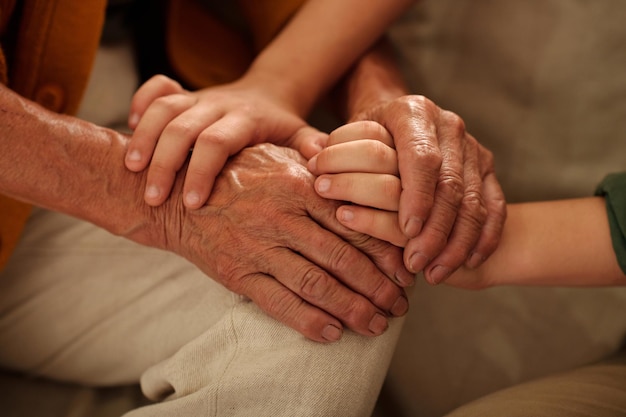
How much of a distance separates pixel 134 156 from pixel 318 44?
1.34 feet

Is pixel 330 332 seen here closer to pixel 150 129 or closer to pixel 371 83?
pixel 150 129

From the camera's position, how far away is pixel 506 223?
0.82 meters

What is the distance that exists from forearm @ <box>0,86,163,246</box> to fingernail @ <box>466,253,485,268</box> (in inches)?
17.5

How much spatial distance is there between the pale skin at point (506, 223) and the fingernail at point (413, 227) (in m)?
0.03

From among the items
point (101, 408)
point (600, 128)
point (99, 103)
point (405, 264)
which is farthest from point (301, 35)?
point (101, 408)

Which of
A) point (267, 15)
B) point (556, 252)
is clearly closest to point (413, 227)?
point (556, 252)

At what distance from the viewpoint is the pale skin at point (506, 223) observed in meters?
0.70

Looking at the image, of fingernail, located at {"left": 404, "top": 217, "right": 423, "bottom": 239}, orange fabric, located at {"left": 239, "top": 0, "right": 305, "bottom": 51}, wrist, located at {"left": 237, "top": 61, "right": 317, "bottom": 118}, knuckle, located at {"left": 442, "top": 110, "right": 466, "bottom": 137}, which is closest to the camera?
fingernail, located at {"left": 404, "top": 217, "right": 423, "bottom": 239}

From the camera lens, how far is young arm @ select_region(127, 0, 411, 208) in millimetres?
743

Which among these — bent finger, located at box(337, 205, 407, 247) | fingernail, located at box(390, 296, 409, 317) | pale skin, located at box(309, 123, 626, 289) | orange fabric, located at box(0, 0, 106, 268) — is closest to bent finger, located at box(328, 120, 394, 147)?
pale skin, located at box(309, 123, 626, 289)

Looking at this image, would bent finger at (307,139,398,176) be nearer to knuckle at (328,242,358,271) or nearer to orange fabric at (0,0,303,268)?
knuckle at (328,242,358,271)

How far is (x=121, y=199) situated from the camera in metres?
0.76

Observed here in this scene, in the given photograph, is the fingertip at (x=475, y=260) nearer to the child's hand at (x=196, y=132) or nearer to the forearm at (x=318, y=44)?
the child's hand at (x=196, y=132)

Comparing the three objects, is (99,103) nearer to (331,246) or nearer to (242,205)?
(242,205)
